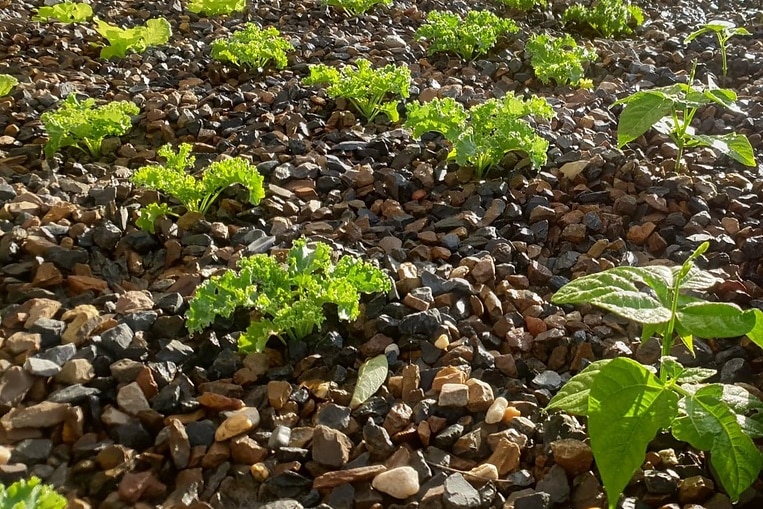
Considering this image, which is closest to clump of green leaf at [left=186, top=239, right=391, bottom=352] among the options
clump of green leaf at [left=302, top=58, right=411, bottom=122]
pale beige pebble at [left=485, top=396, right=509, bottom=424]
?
pale beige pebble at [left=485, top=396, right=509, bottom=424]

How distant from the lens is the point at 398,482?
227cm

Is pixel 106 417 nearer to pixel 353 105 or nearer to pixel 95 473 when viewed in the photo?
pixel 95 473

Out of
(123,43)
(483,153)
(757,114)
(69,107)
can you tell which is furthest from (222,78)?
(757,114)

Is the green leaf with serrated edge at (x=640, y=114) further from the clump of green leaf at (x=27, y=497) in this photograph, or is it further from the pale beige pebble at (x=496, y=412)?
the clump of green leaf at (x=27, y=497)

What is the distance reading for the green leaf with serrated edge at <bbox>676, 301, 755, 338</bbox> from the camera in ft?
6.71

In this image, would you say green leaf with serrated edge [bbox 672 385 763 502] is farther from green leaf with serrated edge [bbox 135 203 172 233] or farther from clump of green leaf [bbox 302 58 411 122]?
clump of green leaf [bbox 302 58 411 122]

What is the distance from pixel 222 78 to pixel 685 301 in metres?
4.02

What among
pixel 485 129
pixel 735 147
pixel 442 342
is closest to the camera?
pixel 442 342

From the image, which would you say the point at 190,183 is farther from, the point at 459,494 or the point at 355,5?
Result: the point at 355,5

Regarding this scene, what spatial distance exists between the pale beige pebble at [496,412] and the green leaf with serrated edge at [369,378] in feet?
1.40

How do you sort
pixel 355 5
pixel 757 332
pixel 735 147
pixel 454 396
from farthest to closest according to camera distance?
pixel 355 5 → pixel 735 147 → pixel 454 396 → pixel 757 332

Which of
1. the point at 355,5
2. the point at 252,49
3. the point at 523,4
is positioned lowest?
the point at 252,49

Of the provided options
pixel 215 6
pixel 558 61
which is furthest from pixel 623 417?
pixel 215 6

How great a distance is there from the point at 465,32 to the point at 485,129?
1780 millimetres
